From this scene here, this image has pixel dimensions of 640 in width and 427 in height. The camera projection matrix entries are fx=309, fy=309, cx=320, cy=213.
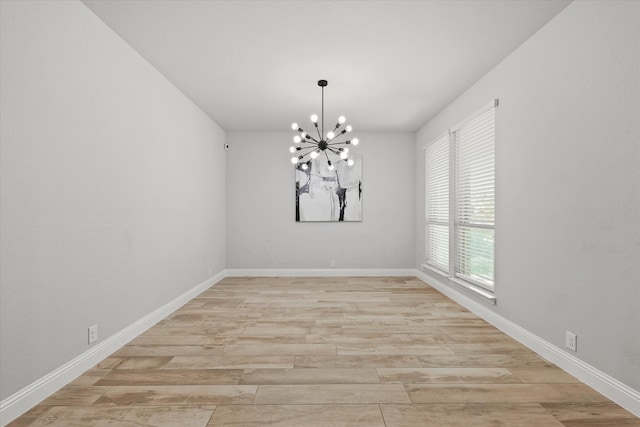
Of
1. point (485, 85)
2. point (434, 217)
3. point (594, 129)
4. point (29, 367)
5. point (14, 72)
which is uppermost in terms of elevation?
point (485, 85)

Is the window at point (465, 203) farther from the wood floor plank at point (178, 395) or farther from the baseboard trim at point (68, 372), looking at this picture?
the baseboard trim at point (68, 372)

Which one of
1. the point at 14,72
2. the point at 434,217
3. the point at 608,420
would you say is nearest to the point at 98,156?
the point at 14,72

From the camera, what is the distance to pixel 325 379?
2.29 m

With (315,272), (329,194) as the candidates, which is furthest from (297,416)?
(329,194)

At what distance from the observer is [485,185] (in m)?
3.69

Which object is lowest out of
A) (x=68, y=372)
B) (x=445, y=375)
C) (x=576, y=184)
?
(x=445, y=375)

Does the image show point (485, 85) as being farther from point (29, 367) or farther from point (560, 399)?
point (29, 367)

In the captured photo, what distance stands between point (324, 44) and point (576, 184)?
96.4 inches

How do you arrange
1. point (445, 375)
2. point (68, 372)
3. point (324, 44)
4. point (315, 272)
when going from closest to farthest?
point (68, 372) → point (445, 375) → point (324, 44) → point (315, 272)

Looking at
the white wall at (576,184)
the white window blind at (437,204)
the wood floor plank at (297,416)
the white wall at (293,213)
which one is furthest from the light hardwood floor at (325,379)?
the white wall at (293,213)

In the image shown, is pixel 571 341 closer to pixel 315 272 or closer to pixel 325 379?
pixel 325 379

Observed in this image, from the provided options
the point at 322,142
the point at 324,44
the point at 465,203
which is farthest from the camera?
the point at 465,203

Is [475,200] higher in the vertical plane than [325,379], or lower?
higher

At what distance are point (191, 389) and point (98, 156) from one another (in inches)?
78.7
